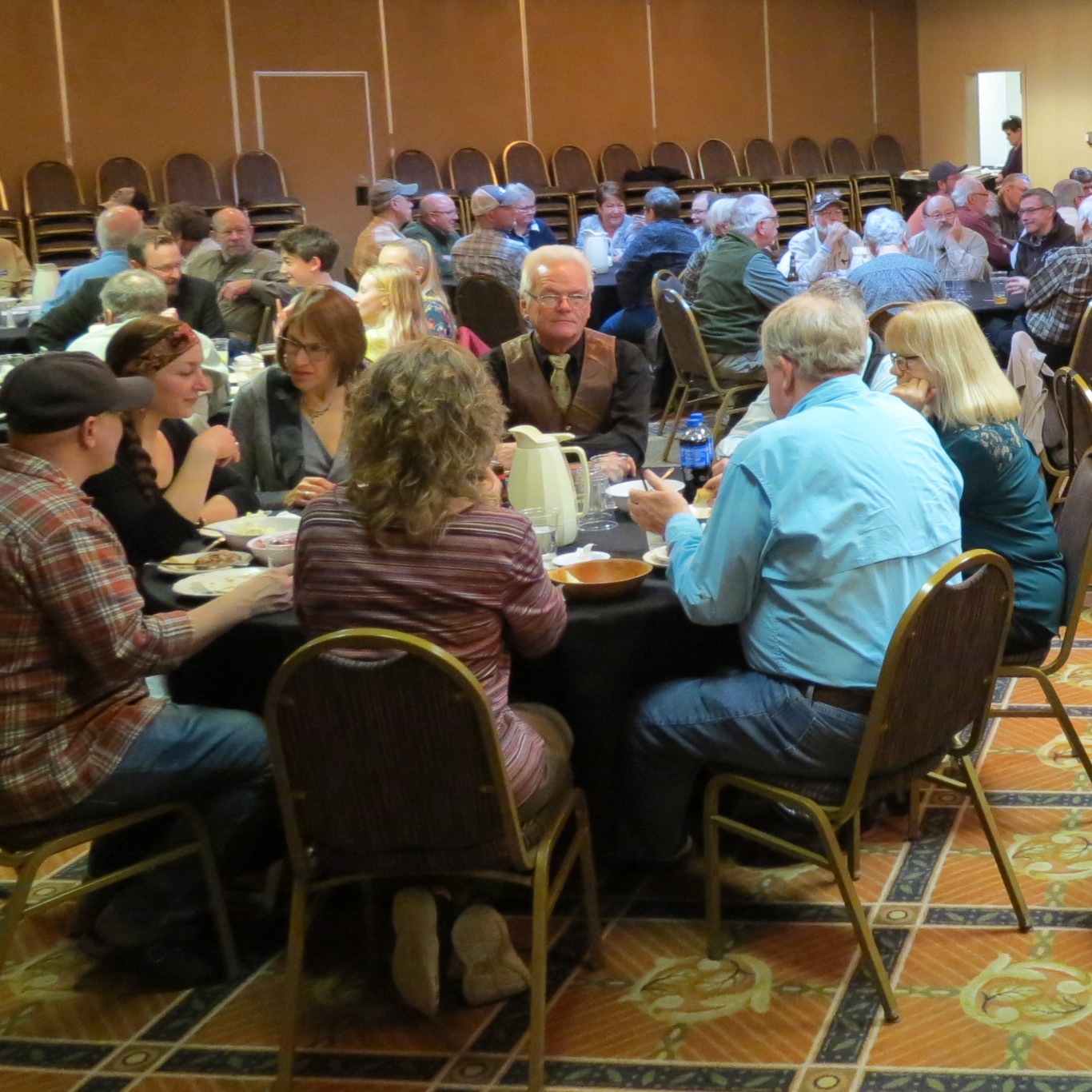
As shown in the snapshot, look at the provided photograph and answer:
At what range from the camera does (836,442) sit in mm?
2432

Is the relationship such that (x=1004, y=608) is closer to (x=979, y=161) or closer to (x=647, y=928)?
(x=647, y=928)

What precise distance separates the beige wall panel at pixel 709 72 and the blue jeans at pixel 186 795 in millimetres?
12647

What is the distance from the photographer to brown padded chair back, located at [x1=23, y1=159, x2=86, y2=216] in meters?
11.2

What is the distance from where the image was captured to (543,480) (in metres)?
2.79

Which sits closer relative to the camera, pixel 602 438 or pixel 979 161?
pixel 602 438

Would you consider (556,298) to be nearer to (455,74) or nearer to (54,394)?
(54,394)

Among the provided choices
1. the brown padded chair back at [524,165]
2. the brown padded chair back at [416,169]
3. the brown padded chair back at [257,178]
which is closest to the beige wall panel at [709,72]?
the brown padded chair back at [524,165]

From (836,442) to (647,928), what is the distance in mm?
982

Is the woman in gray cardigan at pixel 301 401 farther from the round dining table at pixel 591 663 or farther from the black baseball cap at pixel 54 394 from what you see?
the black baseball cap at pixel 54 394

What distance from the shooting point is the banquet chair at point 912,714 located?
226 centimetres

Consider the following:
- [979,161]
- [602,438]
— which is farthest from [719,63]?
[602,438]

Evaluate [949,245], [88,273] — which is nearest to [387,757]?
[88,273]

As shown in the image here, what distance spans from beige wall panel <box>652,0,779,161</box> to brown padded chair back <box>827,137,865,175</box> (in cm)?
80

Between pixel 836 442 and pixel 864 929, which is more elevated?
pixel 836 442
